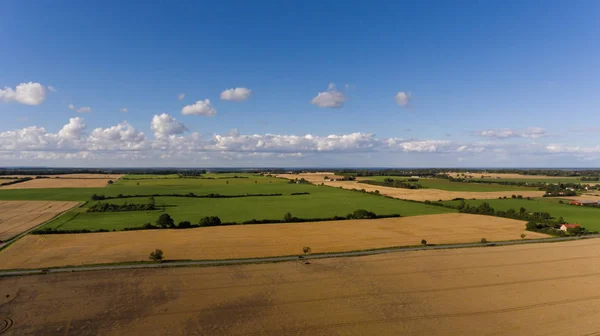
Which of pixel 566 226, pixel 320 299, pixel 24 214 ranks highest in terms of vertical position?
pixel 566 226

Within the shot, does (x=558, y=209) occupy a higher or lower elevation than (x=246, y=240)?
higher

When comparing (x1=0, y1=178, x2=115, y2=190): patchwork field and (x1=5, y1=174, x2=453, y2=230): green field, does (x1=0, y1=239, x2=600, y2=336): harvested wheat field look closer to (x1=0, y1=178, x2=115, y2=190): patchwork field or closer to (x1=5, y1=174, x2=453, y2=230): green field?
(x1=5, y1=174, x2=453, y2=230): green field

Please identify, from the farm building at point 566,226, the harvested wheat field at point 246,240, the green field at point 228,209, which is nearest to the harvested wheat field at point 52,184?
the green field at point 228,209

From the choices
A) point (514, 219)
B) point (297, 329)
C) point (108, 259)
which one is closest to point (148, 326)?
point (297, 329)

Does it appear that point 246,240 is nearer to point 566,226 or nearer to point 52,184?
point 566,226

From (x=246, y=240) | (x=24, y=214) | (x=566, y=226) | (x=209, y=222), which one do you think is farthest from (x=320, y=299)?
(x=24, y=214)

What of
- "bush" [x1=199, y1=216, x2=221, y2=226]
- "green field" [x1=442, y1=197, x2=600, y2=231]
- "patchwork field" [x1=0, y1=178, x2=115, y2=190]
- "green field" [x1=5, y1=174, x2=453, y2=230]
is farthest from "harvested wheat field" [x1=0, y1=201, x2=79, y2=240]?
"green field" [x1=442, y1=197, x2=600, y2=231]

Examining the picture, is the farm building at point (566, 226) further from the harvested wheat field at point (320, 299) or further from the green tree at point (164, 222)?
the green tree at point (164, 222)
